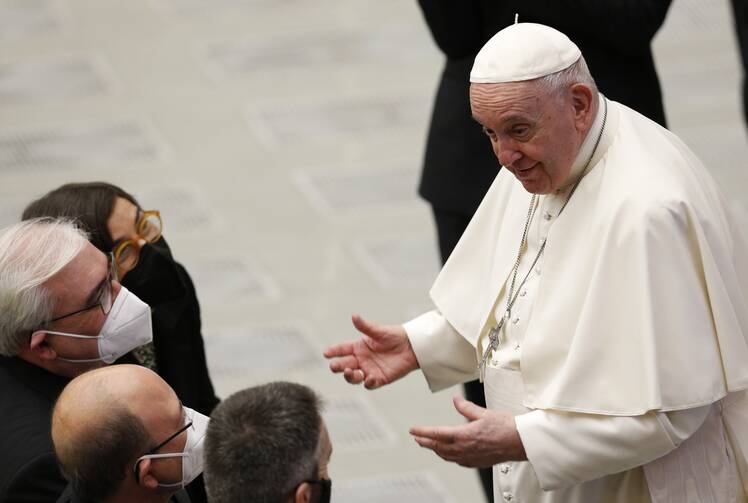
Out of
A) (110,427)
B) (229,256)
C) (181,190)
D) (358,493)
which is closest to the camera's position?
(110,427)

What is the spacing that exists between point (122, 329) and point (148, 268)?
1.29ft

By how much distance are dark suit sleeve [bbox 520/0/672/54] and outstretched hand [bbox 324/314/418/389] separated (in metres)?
1.05

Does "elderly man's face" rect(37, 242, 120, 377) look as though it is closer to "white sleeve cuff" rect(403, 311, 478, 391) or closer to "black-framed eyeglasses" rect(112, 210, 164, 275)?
"black-framed eyeglasses" rect(112, 210, 164, 275)

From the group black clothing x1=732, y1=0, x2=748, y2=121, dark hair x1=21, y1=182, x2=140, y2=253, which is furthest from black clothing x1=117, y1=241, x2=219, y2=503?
black clothing x1=732, y1=0, x2=748, y2=121

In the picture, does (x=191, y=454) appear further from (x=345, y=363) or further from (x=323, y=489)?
(x=345, y=363)

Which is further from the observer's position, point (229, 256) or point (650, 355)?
point (229, 256)

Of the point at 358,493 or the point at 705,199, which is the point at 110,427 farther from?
the point at 358,493

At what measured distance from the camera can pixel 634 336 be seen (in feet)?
9.07

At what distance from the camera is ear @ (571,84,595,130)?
2.80 meters

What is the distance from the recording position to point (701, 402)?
8.98 ft

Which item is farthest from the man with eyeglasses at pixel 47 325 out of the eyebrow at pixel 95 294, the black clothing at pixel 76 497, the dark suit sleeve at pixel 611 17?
the dark suit sleeve at pixel 611 17

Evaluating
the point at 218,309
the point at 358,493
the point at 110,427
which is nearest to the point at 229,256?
the point at 218,309

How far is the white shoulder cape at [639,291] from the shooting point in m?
2.74

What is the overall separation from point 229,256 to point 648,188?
4.05 metres
